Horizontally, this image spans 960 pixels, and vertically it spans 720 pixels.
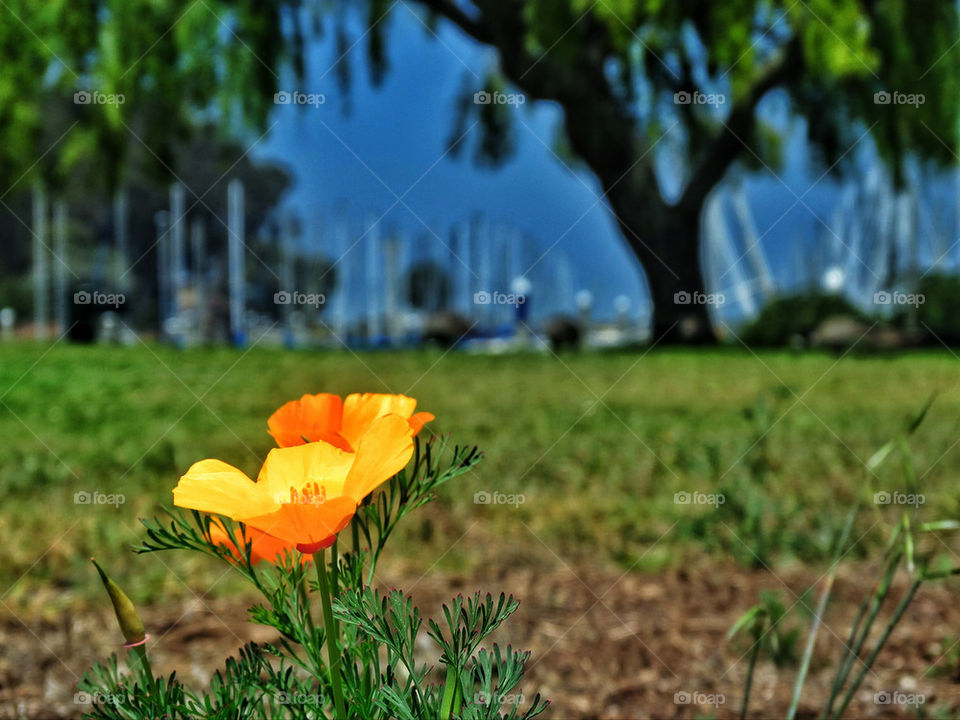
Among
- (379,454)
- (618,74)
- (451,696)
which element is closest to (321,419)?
(379,454)

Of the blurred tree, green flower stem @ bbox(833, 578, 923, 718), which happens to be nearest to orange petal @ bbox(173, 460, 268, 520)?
green flower stem @ bbox(833, 578, 923, 718)

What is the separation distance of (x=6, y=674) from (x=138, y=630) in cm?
96

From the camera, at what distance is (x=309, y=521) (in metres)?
0.55

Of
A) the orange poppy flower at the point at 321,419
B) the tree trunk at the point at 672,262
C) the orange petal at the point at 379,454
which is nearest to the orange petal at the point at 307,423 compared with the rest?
the orange poppy flower at the point at 321,419

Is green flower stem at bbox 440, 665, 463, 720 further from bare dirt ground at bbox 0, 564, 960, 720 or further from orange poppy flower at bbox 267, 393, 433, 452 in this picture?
bare dirt ground at bbox 0, 564, 960, 720

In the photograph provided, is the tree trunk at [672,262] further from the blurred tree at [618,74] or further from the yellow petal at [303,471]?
the yellow petal at [303,471]

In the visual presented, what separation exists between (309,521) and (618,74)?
686 centimetres

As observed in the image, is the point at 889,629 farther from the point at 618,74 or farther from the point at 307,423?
the point at 618,74

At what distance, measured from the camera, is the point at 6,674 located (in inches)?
52.9

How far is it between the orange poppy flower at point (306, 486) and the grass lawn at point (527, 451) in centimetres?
63

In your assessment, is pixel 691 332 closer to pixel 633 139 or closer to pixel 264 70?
pixel 633 139

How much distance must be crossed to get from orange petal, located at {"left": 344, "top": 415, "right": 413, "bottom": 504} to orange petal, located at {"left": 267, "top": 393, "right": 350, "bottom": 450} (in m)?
0.10

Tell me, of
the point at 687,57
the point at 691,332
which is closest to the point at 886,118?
the point at 687,57

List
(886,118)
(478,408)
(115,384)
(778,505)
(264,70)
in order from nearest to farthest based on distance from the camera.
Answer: (778,505)
(478,408)
(115,384)
(264,70)
(886,118)
